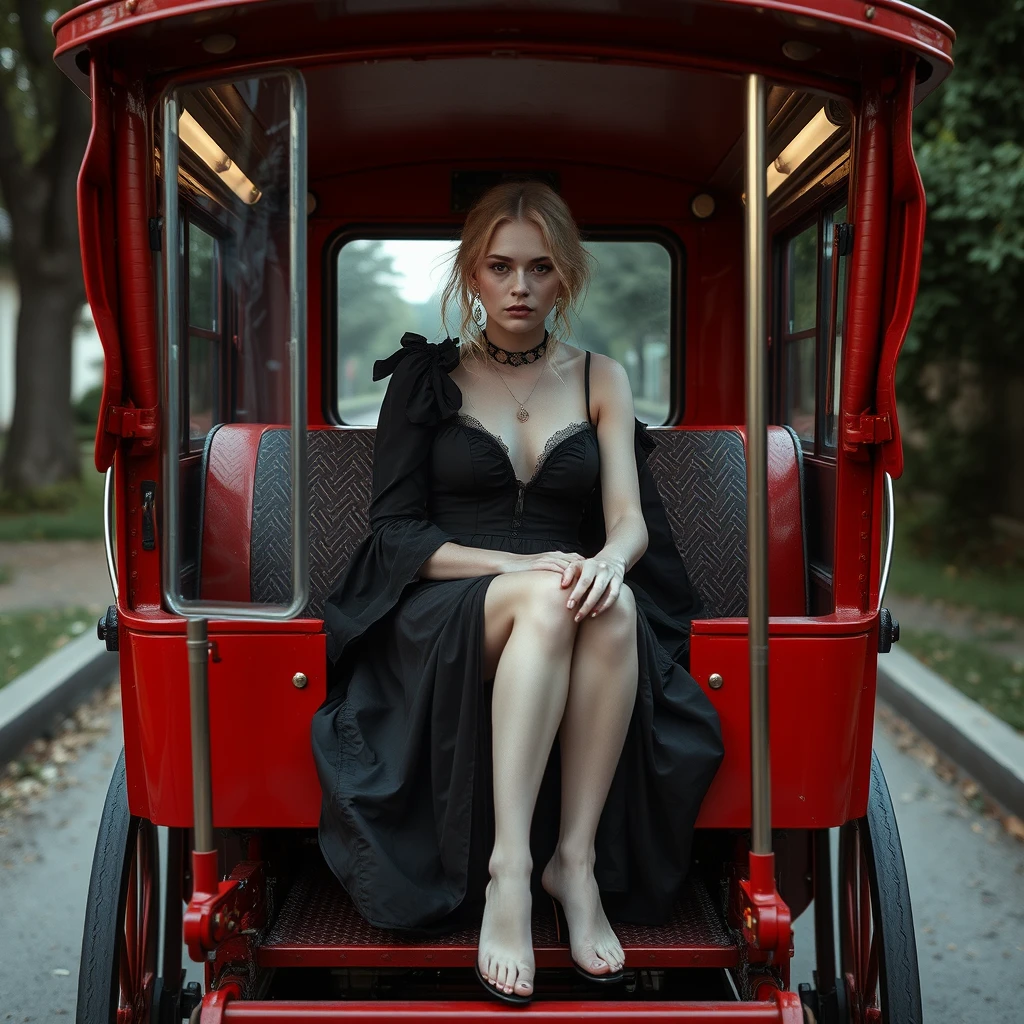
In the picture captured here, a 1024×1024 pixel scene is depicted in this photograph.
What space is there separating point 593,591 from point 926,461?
32.0 feet

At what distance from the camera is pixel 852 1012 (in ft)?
9.79

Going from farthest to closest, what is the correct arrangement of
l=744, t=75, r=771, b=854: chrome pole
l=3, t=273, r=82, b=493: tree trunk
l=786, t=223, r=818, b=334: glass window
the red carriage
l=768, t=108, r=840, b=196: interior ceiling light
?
l=3, t=273, r=82, b=493: tree trunk, l=786, t=223, r=818, b=334: glass window, l=768, t=108, r=840, b=196: interior ceiling light, the red carriage, l=744, t=75, r=771, b=854: chrome pole

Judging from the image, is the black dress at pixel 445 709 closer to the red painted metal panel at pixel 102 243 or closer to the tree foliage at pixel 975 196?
the red painted metal panel at pixel 102 243

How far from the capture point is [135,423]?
95.4 inches

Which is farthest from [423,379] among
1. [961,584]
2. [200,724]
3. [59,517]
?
[59,517]

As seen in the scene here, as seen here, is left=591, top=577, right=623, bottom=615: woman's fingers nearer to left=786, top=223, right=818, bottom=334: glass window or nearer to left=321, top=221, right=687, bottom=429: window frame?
left=786, top=223, right=818, bottom=334: glass window

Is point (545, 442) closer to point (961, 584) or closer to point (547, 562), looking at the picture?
point (547, 562)

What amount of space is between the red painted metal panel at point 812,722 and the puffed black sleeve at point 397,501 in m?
0.74

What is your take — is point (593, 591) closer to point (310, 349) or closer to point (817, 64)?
point (817, 64)

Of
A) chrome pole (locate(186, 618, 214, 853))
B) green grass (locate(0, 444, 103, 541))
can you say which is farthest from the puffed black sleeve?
green grass (locate(0, 444, 103, 541))

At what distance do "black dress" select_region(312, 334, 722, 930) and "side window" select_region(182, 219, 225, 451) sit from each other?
632 millimetres

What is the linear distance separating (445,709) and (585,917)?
492mm

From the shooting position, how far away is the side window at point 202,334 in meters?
3.20

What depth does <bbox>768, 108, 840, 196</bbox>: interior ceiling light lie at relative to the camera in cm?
276
